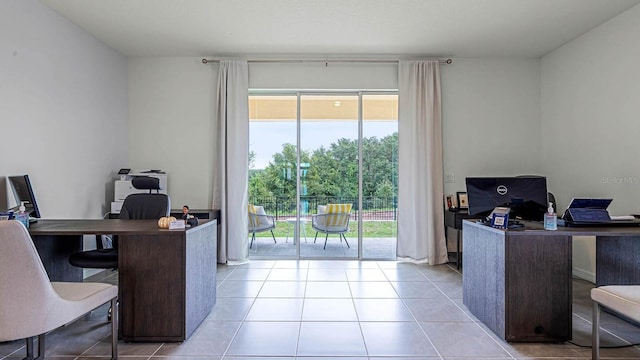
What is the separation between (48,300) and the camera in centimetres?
180

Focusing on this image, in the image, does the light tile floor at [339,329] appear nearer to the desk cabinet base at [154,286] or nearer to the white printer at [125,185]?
the desk cabinet base at [154,286]

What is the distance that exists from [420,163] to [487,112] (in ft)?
4.12

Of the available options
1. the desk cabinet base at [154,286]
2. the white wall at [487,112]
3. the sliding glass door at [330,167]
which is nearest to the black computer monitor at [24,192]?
the desk cabinet base at [154,286]

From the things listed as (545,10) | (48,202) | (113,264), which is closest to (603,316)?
(545,10)

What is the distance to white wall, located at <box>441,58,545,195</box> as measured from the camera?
4809 mm

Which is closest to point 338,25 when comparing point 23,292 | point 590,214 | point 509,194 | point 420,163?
point 420,163

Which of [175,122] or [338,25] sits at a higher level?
[338,25]

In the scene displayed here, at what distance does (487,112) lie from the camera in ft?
15.8

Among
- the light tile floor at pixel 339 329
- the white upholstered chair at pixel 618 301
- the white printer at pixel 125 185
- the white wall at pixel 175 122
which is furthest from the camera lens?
the white wall at pixel 175 122

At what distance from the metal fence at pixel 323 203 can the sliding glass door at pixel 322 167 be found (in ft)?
0.05

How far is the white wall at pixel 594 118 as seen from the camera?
133 inches

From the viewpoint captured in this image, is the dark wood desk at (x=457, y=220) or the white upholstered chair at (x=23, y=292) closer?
the white upholstered chair at (x=23, y=292)

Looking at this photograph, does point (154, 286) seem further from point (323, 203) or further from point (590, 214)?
point (590, 214)

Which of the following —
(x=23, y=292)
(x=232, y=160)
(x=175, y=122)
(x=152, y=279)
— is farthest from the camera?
(x=175, y=122)
